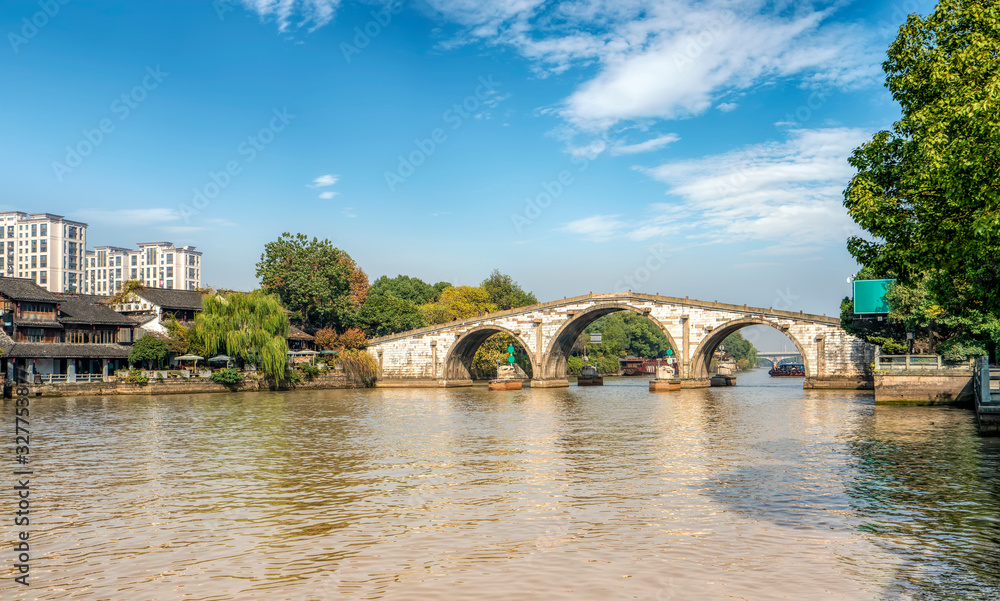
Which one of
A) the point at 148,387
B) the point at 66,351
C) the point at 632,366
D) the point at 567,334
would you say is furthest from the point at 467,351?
the point at 632,366

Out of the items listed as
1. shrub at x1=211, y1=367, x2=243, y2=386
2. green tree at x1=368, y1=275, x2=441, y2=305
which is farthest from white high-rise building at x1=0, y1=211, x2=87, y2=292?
shrub at x1=211, y1=367, x2=243, y2=386

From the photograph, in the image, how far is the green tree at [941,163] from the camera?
40.5 ft

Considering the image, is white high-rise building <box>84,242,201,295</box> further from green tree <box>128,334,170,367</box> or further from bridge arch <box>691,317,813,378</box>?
bridge arch <box>691,317,813,378</box>

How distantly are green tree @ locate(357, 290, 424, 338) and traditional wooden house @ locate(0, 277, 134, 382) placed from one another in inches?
877

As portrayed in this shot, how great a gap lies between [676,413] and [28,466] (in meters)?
24.7

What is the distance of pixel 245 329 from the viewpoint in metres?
52.2

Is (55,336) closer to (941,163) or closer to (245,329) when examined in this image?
(245,329)

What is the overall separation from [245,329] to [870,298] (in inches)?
1546

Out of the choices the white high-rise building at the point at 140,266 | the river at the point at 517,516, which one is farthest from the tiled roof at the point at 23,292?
the white high-rise building at the point at 140,266

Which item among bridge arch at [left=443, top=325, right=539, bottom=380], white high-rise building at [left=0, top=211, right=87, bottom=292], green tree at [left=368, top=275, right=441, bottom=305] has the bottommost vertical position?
bridge arch at [left=443, top=325, right=539, bottom=380]

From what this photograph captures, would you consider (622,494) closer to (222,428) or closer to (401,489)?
(401,489)

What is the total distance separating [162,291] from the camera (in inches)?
2331

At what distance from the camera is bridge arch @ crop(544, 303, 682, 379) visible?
197 feet

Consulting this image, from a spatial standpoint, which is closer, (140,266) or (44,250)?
(44,250)
